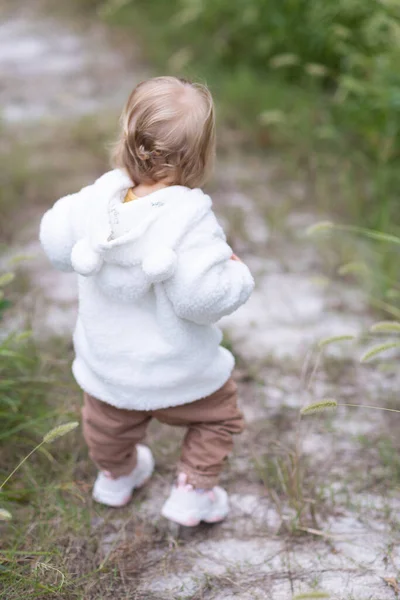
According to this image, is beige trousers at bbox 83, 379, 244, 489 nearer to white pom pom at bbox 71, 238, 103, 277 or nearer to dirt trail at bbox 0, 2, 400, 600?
dirt trail at bbox 0, 2, 400, 600

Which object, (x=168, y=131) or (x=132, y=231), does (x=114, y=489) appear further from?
(x=168, y=131)

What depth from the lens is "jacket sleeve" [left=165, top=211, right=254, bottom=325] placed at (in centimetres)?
168

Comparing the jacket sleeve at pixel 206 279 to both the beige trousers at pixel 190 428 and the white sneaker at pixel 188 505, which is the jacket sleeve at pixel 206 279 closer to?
the beige trousers at pixel 190 428

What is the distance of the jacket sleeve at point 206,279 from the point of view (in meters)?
1.68

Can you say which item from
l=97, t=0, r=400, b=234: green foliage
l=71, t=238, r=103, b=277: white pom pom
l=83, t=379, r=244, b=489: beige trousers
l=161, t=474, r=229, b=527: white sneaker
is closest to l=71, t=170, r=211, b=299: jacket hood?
l=71, t=238, r=103, b=277: white pom pom

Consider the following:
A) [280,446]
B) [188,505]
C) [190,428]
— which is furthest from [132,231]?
[280,446]

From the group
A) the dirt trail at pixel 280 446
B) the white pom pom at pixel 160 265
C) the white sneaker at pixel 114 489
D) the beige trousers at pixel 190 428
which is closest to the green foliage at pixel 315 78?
the dirt trail at pixel 280 446

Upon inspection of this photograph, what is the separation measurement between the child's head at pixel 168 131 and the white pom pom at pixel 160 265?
0.21 metres

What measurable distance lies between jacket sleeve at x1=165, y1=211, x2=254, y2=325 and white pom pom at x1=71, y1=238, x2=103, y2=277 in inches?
6.4

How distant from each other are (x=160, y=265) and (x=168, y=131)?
0.30 metres

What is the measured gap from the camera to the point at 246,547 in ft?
6.67

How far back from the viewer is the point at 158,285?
1758 millimetres

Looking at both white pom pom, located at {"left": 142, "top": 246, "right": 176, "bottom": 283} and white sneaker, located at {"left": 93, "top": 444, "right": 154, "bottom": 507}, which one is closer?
white pom pom, located at {"left": 142, "top": 246, "right": 176, "bottom": 283}

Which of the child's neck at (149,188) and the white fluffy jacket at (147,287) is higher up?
the child's neck at (149,188)
